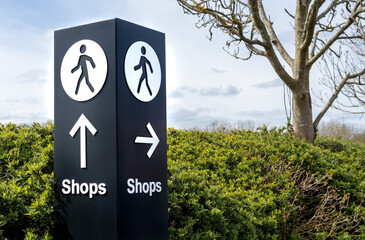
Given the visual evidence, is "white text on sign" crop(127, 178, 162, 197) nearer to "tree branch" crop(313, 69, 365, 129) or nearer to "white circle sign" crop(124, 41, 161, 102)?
"white circle sign" crop(124, 41, 161, 102)

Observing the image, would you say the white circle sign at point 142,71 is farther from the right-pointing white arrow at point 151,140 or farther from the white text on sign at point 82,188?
the white text on sign at point 82,188

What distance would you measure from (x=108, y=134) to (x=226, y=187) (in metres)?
2.76

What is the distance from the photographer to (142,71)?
317 centimetres

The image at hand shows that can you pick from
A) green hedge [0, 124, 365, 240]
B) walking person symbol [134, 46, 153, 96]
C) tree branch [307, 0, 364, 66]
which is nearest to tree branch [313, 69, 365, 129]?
tree branch [307, 0, 364, 66]

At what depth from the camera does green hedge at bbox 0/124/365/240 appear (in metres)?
3.43

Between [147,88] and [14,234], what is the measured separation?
1.58 meters

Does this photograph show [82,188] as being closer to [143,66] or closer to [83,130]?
[83,130]

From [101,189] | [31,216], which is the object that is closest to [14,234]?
[31,216]

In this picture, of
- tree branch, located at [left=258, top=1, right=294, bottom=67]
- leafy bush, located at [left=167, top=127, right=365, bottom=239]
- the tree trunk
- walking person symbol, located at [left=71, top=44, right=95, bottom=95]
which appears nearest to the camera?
walking person symbol, located at [left=71, top=44, right=95, bottom=95]

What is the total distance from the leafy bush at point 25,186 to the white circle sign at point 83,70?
899mm

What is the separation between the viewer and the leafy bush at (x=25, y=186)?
3.22 metres

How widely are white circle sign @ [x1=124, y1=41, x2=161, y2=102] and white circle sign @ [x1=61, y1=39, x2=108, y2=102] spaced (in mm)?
193

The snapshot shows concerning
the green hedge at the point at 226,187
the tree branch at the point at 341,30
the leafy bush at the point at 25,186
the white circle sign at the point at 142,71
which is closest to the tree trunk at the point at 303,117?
the tree branch at the point at 341,30

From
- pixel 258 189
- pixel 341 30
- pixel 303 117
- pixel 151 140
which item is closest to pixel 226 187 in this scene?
pixel 258 189
